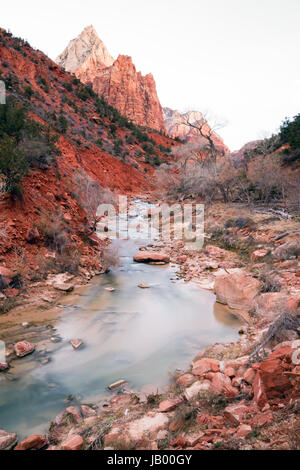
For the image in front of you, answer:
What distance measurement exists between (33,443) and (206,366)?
2.70m

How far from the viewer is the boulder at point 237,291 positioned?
7.63m

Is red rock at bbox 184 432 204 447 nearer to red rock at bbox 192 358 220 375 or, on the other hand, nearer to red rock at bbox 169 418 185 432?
red rock at bbox 169 418 185 432

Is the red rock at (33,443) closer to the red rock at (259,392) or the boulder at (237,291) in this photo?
the red rock at (259,392)

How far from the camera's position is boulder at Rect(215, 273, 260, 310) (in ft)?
25.0

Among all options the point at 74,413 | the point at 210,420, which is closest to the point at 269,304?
the point at 210,420

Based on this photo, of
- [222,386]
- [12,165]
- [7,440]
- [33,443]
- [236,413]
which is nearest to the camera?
[236,413]

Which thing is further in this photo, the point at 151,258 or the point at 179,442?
the point at 151,258

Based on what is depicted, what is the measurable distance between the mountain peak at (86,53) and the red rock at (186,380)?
88.5m

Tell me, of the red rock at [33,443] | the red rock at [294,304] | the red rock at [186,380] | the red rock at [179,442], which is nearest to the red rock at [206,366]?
the red rock at [186,380]

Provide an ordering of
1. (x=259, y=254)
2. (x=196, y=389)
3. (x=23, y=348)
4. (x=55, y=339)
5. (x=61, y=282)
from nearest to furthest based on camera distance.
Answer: (x=196, y=389), (x=23, y=348), (x=55, y=339), (x=61, y=282), (x=259, y=254)

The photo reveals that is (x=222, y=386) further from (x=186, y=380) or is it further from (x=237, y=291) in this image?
(x=237, y=291)

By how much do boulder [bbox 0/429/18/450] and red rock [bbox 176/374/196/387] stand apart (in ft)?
7.90

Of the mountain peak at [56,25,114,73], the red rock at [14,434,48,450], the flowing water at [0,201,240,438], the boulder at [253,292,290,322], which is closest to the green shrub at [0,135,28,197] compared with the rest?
the flowing water at [0,201,240,438]

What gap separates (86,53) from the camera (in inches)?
3182
